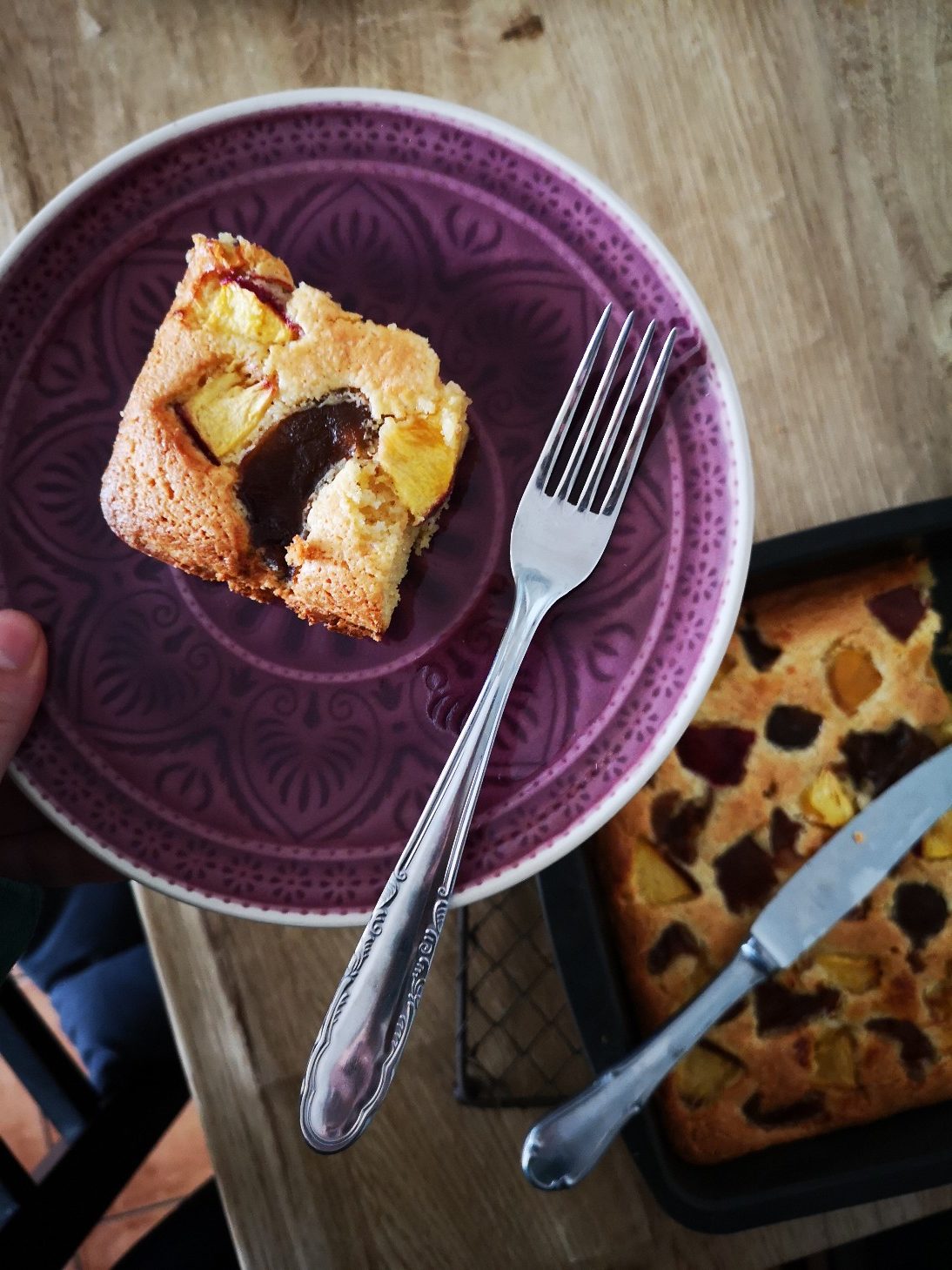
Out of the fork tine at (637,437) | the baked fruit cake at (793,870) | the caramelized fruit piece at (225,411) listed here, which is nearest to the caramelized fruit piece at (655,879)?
the baked fruit cake at (793,870)

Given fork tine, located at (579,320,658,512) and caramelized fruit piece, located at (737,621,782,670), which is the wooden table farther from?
fork tine, located at (579,320,658,512)

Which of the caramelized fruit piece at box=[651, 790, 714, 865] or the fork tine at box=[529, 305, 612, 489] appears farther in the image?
the caramelized fruit piece at box=[651, 790, 714, 865]

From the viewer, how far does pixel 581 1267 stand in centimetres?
164

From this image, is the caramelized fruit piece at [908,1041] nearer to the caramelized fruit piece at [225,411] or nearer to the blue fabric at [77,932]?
the caramelized fruit piece at [225,411]

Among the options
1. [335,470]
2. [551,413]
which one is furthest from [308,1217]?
[551,413]

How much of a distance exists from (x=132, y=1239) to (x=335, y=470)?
98.8 inches

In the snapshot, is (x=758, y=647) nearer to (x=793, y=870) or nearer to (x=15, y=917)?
(x=793, y=870)

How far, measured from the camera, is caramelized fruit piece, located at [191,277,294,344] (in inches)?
47.2

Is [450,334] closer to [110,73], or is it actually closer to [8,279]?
[8,279]

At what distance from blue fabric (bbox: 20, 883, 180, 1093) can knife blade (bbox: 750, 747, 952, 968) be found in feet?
4.45

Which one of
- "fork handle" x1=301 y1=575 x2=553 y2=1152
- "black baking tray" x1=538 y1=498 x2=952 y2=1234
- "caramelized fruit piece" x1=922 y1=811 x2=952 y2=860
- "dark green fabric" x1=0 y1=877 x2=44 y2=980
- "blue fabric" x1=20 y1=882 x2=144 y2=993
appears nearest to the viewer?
"fork handle" x1=301 y1=575 x2=553 y2=1152

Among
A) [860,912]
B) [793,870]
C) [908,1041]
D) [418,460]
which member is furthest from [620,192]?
[908,1041]

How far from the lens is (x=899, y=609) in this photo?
1598 mm

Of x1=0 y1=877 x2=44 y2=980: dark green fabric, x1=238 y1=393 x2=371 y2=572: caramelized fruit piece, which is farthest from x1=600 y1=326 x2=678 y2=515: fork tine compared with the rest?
x1=0 y1=877 x2=44 y2=980: dark green fabric
